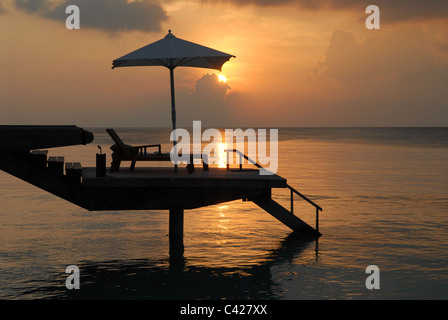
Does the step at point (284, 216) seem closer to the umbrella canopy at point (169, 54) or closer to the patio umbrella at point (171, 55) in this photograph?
the patio umbrella at point (171, 55)

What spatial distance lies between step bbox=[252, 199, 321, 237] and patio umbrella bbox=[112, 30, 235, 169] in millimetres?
Answer: 2838

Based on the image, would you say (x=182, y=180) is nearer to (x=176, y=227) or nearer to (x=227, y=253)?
(x=227, y=253)

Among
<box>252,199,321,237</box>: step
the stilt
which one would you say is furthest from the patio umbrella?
<box>252,199,321,237</box>: step

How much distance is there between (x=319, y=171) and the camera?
42.7 meters

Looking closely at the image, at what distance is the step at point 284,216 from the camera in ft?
51.0

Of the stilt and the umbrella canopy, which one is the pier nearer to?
the stilt

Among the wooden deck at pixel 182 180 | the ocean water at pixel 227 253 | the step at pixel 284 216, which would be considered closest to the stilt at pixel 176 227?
the ocean water at pixel 227 253

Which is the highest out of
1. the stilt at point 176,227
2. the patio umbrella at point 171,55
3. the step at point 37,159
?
the patio umbrella at point 171,55

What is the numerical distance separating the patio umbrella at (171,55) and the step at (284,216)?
112 inches

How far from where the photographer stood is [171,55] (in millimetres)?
14539

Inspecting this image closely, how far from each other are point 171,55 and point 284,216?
5.12 meters

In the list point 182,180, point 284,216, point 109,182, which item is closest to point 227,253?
point 284,216
